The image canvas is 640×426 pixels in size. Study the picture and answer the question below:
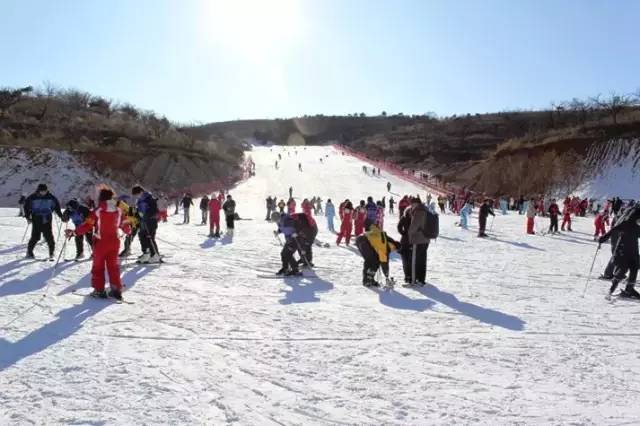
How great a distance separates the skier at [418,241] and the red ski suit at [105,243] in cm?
496

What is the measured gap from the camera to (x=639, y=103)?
6831 cm

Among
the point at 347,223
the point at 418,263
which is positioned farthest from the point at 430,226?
the point at 347,223

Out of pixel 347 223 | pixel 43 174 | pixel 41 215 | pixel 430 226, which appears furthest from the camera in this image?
pixel 43 174

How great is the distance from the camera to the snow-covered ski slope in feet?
15.6

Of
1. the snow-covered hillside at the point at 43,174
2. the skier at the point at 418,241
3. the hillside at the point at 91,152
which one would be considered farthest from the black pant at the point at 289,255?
the hillside at the point at 91,152

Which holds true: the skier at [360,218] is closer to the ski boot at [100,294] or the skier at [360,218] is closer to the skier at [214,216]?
the skier at [214,216]

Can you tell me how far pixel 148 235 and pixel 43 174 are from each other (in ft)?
133

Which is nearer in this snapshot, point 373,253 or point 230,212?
point 373,253

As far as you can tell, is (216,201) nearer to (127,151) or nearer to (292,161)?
(127,151)

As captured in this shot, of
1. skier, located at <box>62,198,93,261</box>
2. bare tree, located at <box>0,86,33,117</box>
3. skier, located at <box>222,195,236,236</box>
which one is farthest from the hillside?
skier, located at <box>62,198,93,261</box>

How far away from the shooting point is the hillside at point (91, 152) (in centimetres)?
4875

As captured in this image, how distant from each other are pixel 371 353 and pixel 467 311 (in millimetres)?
2696

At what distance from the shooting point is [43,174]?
48.0 meters

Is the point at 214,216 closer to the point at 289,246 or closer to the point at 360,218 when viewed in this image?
the point at 360,218
